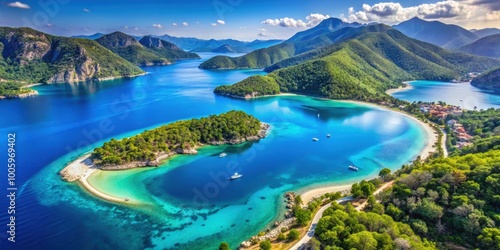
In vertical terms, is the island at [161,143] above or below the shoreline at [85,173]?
above

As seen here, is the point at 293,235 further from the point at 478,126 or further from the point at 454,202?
the point at 478,126

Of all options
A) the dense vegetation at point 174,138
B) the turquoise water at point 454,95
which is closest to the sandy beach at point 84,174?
the dense vegetation at point 174,138

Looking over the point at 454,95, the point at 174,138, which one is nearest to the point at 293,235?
the point at 174,138

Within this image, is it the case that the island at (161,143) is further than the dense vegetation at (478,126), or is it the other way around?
the dense vegetation at (478,126)

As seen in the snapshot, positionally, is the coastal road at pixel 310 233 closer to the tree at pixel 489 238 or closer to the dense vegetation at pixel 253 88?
the tree at pixel 489 238

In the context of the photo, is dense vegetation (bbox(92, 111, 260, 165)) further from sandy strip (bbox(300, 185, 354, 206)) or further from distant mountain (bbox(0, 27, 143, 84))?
distant mountain (bbox(0, 27, 143, 84))

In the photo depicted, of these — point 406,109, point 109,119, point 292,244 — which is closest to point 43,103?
point 109,119

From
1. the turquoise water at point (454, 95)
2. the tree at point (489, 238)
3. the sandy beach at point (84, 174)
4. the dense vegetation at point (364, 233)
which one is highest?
the turquoise water at point (454, 95)
